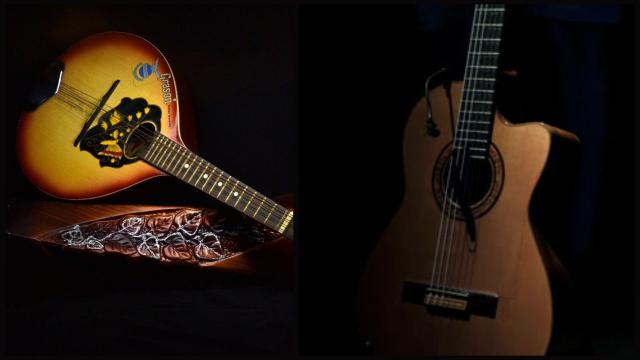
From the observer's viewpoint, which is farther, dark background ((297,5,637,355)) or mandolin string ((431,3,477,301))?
dark background ((297,5,637,355))

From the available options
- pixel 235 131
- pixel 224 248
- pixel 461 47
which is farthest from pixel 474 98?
pixel 224 248

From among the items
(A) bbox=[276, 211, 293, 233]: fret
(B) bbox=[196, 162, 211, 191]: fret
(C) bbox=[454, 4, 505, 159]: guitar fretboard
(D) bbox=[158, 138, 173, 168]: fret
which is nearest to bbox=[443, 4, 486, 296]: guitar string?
(C) bbox=[454, 4, 505, 159]: guitar fretboard

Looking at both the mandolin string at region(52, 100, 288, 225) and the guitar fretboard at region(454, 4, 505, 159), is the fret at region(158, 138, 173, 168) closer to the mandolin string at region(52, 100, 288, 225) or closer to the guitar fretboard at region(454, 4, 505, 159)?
the mandolin string at region(52, 100, 288, 225)

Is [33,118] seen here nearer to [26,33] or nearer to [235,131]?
[26,33]

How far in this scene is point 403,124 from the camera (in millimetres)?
1730

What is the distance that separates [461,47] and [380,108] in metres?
0.26

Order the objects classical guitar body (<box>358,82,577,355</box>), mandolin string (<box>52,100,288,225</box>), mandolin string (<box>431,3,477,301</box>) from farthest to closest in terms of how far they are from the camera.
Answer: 1. mandolin string (<box>52,100,288,225</box>)
2. mandolin string (<box>431,3,477,301</box>)
3. classical guitar body (<box>358,82,577,355</box>)

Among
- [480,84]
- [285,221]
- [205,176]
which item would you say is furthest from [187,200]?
[480,84]

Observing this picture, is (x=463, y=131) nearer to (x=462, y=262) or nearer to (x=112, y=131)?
(x=462, y=262)

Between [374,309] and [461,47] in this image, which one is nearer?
[374,309]

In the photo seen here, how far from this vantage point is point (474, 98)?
1.41 m

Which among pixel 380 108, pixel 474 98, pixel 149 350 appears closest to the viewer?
pixel 474 98

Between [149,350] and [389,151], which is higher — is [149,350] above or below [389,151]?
below

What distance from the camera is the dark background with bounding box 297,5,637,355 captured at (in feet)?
5.19
